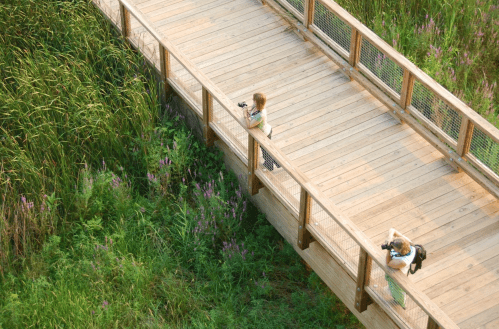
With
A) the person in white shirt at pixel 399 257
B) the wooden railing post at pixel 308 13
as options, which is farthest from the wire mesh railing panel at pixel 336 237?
the wooden railing post at pixel 308 13

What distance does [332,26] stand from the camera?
1141cm

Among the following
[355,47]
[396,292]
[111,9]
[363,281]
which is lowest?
[363,281]

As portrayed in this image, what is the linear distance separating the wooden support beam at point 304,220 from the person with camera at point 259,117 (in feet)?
2.39

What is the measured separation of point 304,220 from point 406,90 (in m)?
2.43

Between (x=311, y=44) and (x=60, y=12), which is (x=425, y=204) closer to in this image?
(x=311, y=44)

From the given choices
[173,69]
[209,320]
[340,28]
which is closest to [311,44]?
[340,28]

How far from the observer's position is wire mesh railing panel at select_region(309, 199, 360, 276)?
885cm

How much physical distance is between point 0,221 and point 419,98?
18.4 ft

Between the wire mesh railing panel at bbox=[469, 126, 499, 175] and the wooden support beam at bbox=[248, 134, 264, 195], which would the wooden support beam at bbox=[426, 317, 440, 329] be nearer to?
the wire mesh railing panel at bbox=[469, 126, 499, 175]

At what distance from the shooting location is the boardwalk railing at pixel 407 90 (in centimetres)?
955

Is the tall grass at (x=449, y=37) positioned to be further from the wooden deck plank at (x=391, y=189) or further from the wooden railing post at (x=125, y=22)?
the wooden railing post at (x=125, y=22)

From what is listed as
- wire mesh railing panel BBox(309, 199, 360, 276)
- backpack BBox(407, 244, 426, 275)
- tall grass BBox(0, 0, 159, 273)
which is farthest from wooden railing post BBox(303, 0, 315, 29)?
backpack BBox(407, 244, 426, 275)

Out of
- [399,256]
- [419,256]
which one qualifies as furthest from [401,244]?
[419,256]

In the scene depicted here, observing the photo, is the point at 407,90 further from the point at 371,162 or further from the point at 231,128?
the point at 231,128
